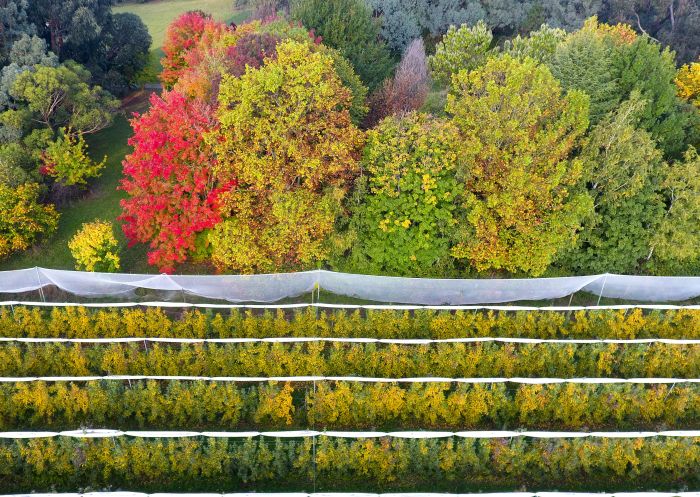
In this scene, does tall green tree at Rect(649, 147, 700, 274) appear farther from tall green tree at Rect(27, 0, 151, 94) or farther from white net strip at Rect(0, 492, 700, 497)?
tall green tree at Rect(27, 0, 151, 94)

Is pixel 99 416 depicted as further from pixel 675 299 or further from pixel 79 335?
pixel 675 299

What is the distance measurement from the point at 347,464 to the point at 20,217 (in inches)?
580

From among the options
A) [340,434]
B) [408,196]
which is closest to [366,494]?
[340,434]

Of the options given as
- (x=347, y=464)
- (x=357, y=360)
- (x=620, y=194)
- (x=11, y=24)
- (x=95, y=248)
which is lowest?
(x=347, y=464)

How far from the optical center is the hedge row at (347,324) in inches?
674

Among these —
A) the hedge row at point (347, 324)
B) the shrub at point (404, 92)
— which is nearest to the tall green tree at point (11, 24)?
the hedge row at point (347, 324)

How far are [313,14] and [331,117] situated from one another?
13320 millimetres

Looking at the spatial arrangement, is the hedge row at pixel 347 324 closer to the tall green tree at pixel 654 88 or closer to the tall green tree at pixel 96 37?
the tall green tree at pixel 654 88

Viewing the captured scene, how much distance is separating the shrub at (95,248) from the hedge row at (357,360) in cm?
349

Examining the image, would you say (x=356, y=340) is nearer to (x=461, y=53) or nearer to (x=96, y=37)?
(x=461, y=53)

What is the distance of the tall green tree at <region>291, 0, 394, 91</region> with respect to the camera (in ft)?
94.6

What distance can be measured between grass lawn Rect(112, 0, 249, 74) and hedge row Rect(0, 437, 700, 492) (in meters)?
40.0

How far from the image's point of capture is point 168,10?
5278 centimetres

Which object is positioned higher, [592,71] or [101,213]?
[592,71]
